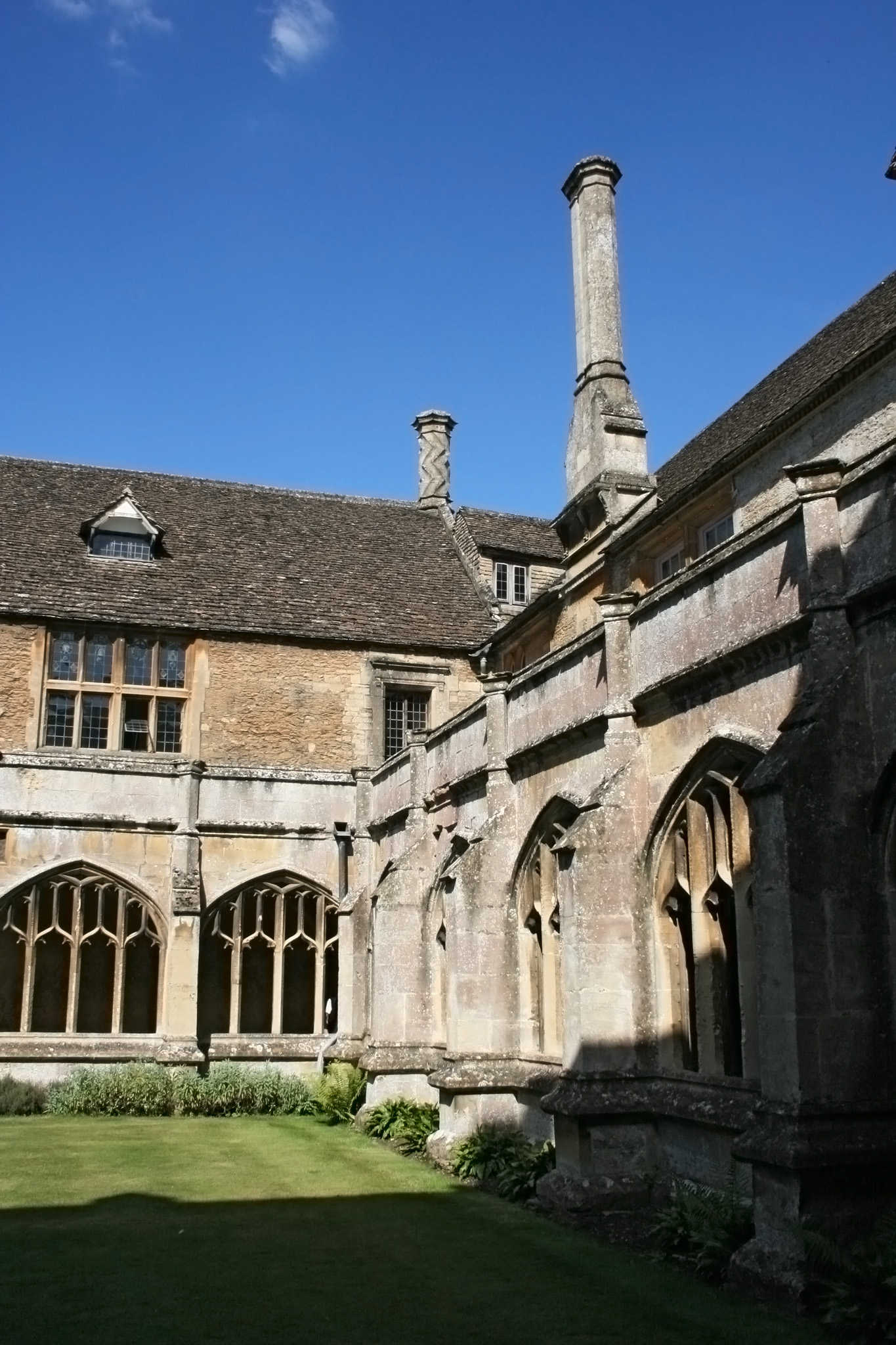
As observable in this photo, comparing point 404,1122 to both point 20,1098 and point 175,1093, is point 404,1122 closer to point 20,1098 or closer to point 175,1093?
point 175,1093

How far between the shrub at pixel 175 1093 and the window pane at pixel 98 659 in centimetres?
644

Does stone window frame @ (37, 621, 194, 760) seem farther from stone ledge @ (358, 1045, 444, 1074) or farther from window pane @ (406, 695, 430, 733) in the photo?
stone ledge @ (358, 1045, 444, 1074)

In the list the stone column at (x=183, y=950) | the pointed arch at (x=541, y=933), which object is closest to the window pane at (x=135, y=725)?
the stone column at (x=183, y=950)

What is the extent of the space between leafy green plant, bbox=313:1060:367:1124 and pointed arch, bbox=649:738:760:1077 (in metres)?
7.61

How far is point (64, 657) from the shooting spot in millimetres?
21453

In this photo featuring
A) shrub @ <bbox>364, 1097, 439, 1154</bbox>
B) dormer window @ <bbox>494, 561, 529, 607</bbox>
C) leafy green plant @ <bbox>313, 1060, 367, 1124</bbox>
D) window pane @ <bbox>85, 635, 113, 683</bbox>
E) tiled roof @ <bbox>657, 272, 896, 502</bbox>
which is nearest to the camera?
shrub @ <bbox>364, 1097, 439, 1154</bbox>

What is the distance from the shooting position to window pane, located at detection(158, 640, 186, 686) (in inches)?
858

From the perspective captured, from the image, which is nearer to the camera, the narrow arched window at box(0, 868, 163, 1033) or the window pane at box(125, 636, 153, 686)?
the narrow arched window at box(0, 868, 163, 1033)

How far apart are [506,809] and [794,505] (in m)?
6.07

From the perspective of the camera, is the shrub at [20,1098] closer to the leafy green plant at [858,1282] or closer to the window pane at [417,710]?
the window pane at [417,710]

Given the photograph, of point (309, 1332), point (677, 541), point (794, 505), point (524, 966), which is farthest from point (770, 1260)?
point (677, 541)

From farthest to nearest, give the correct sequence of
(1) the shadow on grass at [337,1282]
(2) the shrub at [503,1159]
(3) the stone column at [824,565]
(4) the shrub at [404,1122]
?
(4) the shrub at [404,1122], (2) the shrub at [503,1159], (3) the stone column at [824,565], (1) the shadow on grass at [337,1282]

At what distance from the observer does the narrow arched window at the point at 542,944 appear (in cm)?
1301

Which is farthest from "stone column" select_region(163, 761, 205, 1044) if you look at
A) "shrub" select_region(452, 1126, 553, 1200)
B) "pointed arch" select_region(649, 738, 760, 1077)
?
"pointed arch" select_region(649, 738, 760, 1077)
